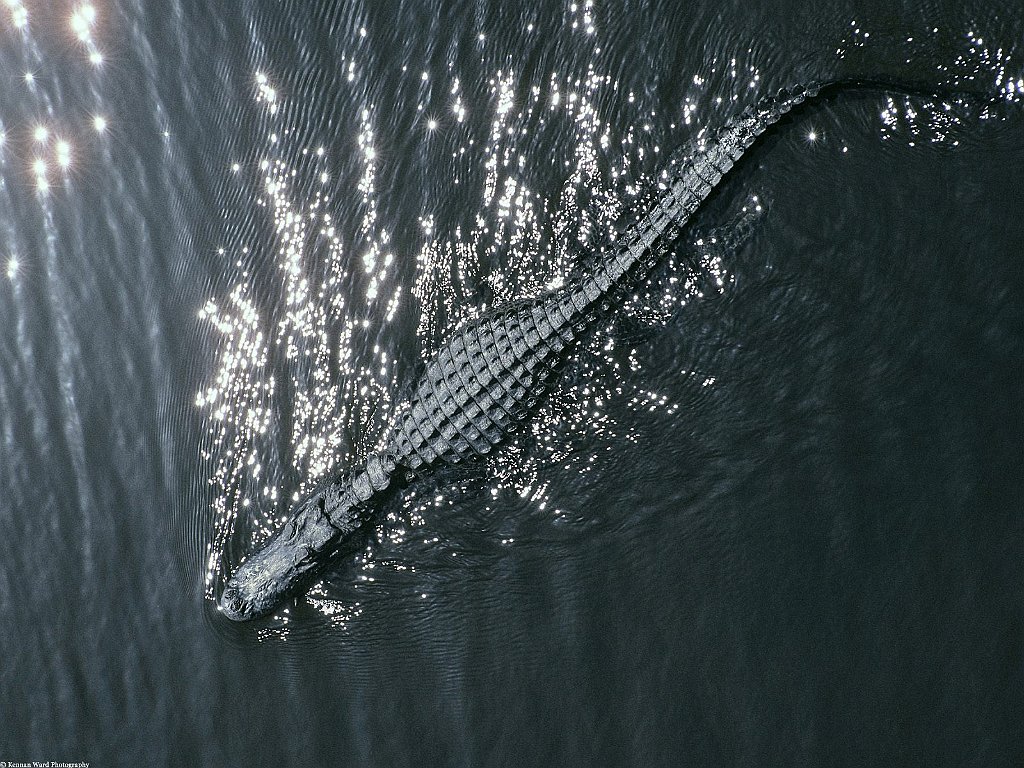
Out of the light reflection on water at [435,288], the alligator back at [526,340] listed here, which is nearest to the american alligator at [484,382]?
the alligator back at [526,340]

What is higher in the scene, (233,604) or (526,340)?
(526,340)

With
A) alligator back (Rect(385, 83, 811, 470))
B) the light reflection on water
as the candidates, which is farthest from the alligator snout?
alligator back (Rect(385, 83, 811, 470))

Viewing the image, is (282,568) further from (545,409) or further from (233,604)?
(545,409)

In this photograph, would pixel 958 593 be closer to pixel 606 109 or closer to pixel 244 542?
pixel 606 109

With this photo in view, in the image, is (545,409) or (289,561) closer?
(545,409)

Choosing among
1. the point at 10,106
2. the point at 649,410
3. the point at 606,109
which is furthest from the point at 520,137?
the point at 10,106

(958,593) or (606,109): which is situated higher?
(606,109)

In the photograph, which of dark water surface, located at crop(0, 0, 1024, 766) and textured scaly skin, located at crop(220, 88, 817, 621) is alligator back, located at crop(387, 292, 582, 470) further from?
dark water surface, located at crop(0, 0, 1024, 766)

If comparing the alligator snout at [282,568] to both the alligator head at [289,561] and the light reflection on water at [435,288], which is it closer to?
the alligator head at [289,561]

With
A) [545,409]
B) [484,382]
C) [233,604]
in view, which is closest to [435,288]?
[484,382]
